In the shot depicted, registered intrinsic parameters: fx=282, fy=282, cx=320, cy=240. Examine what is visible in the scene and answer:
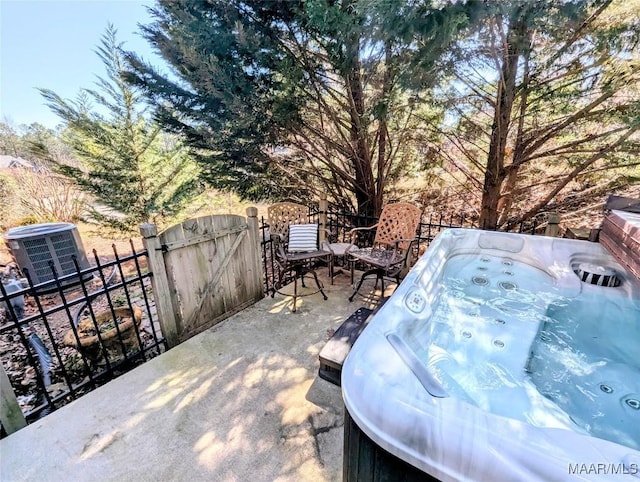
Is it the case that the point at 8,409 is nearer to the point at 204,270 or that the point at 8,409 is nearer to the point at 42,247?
the point at 204,270

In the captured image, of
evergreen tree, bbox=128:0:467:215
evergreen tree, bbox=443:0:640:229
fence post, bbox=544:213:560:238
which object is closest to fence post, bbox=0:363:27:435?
evergreen tree, bbox=128:0:467:215

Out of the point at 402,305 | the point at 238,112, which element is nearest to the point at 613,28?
the point at 402,305

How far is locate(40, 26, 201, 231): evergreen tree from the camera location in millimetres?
4883

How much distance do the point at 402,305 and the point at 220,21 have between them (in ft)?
12.9

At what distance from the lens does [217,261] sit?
119 inches

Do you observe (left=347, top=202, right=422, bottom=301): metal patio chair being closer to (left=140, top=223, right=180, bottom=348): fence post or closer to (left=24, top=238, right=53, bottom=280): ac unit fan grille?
(left=140, top=223, right=180, bottom=348): fence post

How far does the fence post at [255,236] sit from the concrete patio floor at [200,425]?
3.33ft

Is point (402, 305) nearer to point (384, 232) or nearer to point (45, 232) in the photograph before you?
point (384, 232)

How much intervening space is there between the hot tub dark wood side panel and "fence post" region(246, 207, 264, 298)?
2.51 meters

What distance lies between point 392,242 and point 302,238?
3.61ft

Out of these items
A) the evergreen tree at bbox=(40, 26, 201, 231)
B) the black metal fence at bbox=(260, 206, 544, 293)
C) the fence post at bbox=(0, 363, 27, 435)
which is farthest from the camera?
the evergreen tree at bbox=(40, 26, 201, 231)

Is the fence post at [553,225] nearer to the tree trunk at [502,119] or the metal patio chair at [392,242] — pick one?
the tree trunk at [502,119]

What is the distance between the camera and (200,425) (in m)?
1.88

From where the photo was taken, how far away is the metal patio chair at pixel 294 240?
3474mm
